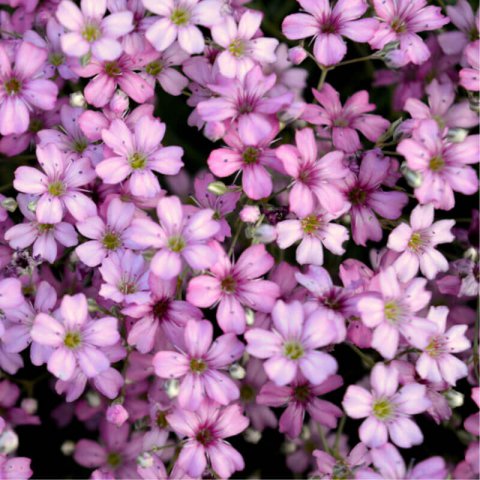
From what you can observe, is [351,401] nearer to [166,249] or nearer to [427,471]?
[427,471]

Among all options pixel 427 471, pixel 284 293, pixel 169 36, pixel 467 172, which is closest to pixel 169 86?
pixel 169 36

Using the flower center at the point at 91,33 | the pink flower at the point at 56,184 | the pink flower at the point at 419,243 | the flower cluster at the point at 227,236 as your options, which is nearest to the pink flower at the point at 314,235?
the flower cluster at the point at 227,236

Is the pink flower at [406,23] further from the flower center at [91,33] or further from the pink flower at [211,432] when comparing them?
the pink flower at [211,432]

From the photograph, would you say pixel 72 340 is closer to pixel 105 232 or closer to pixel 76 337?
pixel 76 337

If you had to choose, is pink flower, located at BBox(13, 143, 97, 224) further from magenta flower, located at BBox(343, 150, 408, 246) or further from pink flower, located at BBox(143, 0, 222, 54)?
magenta flower, located at BBox(343, 150, 408, 246)

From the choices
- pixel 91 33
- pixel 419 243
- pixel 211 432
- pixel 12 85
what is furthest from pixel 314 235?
pixel 12 85

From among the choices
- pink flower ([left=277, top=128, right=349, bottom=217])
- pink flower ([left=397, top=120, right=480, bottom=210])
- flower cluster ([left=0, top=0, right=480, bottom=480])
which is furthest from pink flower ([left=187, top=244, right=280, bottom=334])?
pink flower ([left=397, top=120, right=480, bottom=210])
